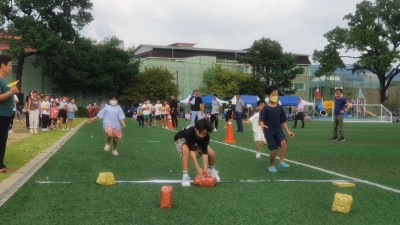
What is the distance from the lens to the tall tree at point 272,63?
80000 mm

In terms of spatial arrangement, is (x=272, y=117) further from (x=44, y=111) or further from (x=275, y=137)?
(x=44, y=111)

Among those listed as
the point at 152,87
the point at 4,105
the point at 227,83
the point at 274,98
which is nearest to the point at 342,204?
the point at 274,98

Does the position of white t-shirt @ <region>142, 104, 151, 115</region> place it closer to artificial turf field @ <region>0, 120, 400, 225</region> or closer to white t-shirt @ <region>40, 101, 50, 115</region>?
white t-shirt @ <region>40, 101, 50, 115</region>

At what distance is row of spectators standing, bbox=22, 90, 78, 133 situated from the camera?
24.5 m

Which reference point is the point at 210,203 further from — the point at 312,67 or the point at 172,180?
the point at 312,67

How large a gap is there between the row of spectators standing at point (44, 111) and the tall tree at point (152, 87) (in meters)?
46.5

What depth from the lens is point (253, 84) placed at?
80.8m

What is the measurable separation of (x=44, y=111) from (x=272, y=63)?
5657 cm

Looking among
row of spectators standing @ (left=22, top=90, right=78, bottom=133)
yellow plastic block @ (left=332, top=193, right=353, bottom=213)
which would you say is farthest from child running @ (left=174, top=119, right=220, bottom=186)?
row of spectators standing @ (left=22, top=90, right=78, bottom=133)

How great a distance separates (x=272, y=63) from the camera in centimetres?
7962

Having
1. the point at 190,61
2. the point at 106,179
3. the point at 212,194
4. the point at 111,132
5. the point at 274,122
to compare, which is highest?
the point at 190,61

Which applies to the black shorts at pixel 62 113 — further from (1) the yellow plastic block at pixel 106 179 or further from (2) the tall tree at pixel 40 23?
(2) the tall tree at pixel 40 23

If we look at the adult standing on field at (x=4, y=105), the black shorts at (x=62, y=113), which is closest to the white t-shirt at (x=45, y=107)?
the black shorts at (x=62, y=113)

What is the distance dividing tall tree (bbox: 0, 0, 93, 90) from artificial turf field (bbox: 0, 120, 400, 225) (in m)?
50.4
